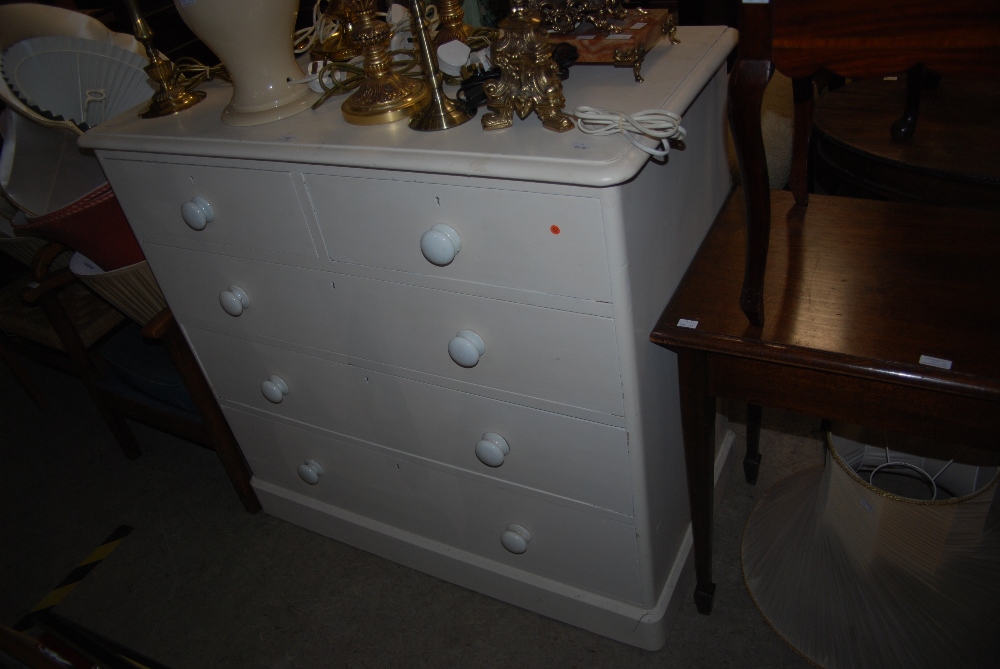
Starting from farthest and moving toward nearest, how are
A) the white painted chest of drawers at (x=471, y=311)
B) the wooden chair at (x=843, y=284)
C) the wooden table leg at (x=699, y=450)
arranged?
the wooden table leg at (x=699, y=450) → the white painted chest of drawers at (x=471, y=311) → the wooden chair at (x=843, y=284)

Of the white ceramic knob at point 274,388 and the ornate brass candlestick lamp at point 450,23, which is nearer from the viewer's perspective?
the ornate brass candlestick lamp at point 450,23

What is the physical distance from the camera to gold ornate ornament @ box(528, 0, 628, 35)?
1134 mm

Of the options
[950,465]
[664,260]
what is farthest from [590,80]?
[950,465]

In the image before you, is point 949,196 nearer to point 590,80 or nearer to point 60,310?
point 590,80

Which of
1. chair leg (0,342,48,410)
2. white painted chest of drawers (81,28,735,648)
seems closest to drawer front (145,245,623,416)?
white painted chest of drawers (81,28,735,648)

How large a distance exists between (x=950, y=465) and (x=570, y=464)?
88 cm

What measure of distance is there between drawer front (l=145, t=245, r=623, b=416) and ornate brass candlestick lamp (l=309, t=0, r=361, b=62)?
431mm

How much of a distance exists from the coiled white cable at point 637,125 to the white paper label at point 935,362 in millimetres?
407

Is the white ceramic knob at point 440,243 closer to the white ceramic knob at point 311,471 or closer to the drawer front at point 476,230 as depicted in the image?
the drawer front at point 476,230

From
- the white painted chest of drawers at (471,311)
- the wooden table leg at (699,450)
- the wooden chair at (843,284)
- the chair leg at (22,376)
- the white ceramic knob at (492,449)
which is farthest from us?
the chair leg at (22,376)

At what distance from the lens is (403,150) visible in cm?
101

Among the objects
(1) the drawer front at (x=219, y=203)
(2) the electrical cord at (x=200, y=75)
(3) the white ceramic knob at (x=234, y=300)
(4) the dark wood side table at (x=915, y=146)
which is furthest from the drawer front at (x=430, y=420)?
(4) the dark wood side table at (x=915, y=146)

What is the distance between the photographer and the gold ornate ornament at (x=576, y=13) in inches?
44.6

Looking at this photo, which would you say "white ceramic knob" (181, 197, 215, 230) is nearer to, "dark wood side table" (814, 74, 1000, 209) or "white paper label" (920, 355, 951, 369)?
"white paper label" (920, 355, 951, 369)
